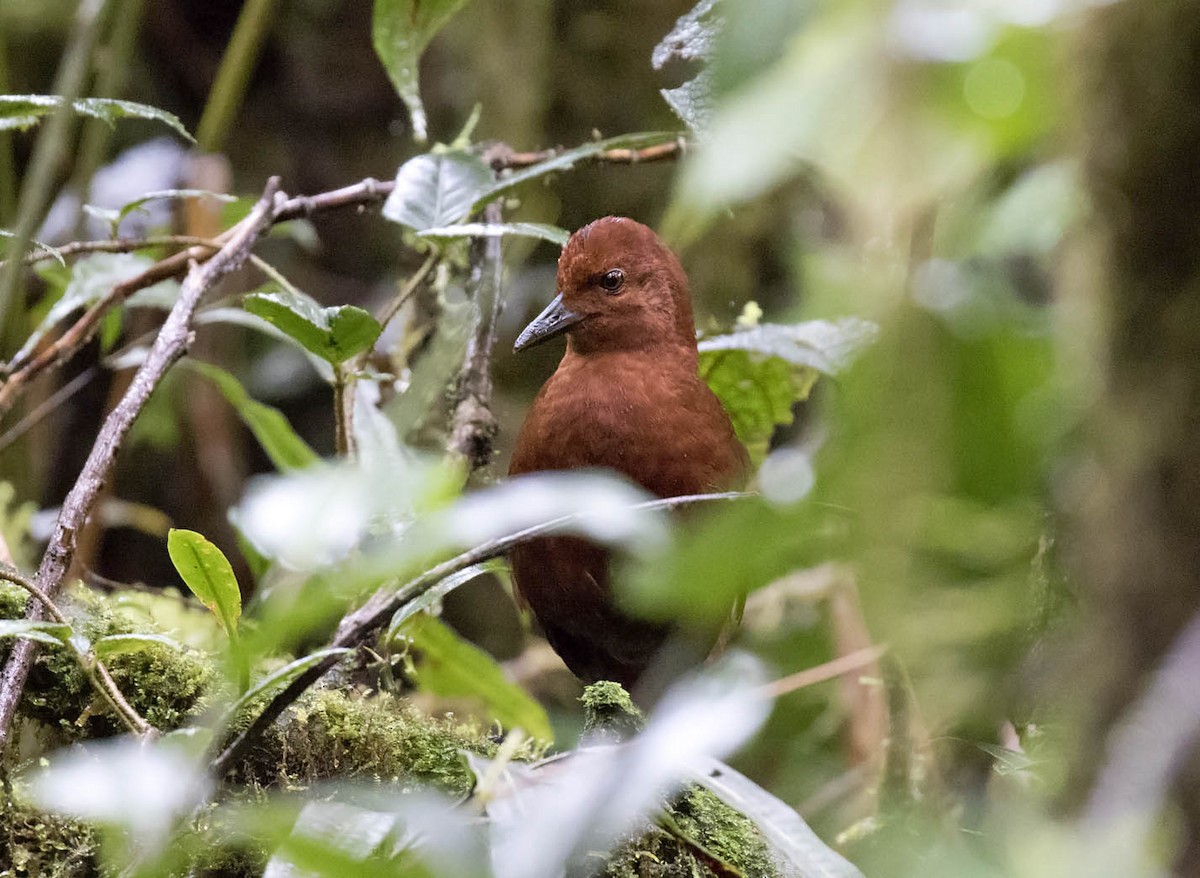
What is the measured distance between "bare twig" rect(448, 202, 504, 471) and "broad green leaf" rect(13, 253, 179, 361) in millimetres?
524

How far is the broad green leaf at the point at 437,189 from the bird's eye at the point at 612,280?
275 millimetres

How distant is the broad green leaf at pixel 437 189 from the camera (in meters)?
1.66

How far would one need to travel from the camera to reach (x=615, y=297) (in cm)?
192

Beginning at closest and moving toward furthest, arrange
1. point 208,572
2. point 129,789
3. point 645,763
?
1. point 645,763
2. point 129,789
3. point 208,572

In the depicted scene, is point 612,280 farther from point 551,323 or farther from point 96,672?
point 96,672

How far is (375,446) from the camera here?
5.78 ft

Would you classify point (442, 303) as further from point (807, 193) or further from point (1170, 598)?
point (1170, 598)

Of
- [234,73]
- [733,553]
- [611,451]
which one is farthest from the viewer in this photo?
[234,73]

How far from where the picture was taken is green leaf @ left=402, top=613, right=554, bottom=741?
59.8 inches

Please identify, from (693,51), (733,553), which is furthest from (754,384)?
(733,553)

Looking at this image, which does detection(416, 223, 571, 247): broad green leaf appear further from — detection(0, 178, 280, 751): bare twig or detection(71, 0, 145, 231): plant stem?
detection(71, 0, 145, 231): plant stem

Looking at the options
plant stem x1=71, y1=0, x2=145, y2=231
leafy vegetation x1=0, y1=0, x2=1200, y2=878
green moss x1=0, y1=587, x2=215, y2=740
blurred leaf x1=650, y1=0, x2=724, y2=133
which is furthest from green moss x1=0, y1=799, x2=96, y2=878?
blurred leaf x1=650, y1=0, x2=724, y2=133

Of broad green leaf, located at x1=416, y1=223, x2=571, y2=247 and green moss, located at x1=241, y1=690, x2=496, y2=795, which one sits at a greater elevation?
broad green leaf, located at x1=416, y1=223, x2=571, y2=247

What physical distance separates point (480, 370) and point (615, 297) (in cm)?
25
